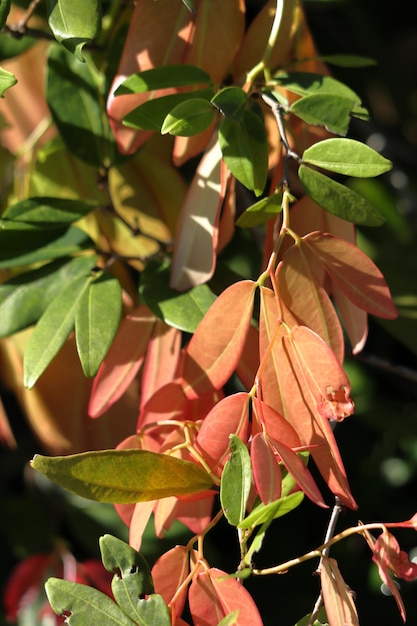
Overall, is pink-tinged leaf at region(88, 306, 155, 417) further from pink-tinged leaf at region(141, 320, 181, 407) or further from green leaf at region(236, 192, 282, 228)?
green leaf at region(236, 192, 282, 228)

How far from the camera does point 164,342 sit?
67 cm

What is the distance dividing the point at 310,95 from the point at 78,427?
49cm

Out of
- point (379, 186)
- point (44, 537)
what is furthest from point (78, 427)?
point (379, 186)

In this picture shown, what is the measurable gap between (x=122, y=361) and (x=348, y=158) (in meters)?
0.25

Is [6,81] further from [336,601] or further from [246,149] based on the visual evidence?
[336,601]

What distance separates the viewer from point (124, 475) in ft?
1.65

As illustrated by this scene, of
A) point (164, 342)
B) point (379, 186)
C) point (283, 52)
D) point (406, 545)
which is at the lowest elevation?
point (406, 545)

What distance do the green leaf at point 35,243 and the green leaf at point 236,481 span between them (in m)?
0.29

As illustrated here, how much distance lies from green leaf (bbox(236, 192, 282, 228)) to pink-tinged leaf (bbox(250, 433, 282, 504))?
0.15 m

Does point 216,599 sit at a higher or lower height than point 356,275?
lower

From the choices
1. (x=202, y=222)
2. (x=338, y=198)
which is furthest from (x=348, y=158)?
(x=202, y=222)

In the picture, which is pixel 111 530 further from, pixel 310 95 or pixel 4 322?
pixel 310 95

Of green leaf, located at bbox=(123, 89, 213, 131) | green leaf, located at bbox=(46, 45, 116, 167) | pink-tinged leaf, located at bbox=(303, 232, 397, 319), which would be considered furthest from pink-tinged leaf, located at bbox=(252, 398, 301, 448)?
green leaf, located at bbox=(46, 45, 116, 167)

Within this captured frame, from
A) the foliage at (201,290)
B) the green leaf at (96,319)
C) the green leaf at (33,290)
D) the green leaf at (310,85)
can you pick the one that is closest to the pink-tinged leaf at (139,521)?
the foliage at (201,290)
